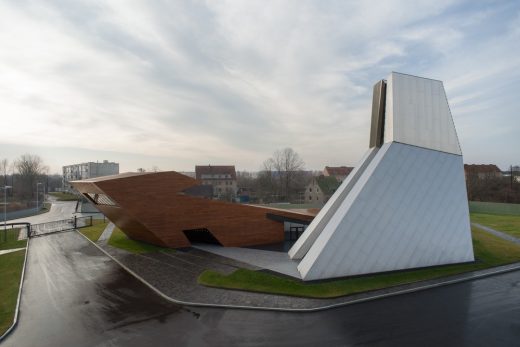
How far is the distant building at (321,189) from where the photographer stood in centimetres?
5688

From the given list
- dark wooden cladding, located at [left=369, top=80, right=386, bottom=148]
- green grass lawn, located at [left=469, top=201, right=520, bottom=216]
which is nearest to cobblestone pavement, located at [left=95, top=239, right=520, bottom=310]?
dark wooden cladding, located at [left=369, top=80, right=386, bottom=148]

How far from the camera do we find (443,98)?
57.8ft

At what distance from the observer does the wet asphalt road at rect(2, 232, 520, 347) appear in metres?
9.44

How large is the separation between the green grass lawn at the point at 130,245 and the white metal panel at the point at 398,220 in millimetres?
11409

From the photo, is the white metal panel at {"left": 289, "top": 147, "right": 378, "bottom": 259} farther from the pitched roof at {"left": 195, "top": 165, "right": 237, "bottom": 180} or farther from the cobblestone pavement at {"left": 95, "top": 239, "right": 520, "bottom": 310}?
the pitched roof at {"left": 195, "top": 165, "right": 237, "bottom": 180}

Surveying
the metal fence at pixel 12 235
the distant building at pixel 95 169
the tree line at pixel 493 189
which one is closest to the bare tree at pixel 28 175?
the distant building at pixel 95 169

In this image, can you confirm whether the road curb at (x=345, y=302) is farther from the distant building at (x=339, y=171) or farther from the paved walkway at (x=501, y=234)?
the distant building at (x=339, y=171)

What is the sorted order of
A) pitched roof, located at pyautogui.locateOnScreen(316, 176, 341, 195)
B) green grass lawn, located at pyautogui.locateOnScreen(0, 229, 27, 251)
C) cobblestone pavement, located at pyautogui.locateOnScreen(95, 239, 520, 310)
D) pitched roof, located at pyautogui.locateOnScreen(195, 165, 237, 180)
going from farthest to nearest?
pitched roof, located at pyautogui.locateOnScreen(195, 165, 237, 180)
pitched roof, located at pyautogui.locateOnScreen(316, 176, 341, 195)
green grass lawn, located at pyautogui.locateOnScreen(0, 229, 27, 251)
cobblestone pavement, located at pyautogui.locateOnScreen(95, 239, 520, 310)

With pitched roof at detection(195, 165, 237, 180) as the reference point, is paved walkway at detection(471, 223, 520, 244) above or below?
below

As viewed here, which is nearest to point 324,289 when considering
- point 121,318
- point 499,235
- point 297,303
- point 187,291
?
point 297,303

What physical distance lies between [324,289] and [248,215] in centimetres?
1090

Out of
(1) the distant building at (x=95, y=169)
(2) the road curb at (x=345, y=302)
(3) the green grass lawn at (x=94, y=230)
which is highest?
(1) the distant building at (x=95, y=169)

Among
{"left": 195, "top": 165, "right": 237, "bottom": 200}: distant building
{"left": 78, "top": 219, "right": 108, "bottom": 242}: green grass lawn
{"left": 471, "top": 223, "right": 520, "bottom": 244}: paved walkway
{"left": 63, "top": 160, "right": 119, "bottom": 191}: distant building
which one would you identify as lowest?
{"left": 471, "top": 223, "right": 520, "bottom": 244}: paved walkway

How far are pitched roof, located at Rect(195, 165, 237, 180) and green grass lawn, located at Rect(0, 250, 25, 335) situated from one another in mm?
52282
